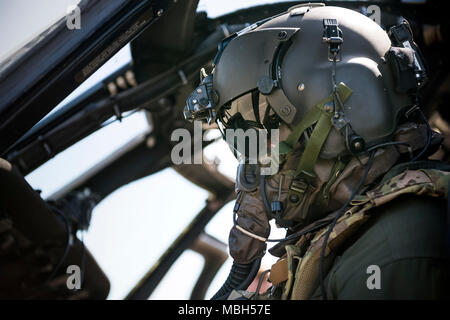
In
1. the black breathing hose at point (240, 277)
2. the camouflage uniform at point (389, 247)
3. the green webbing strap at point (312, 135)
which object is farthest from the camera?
the black breathing hose at point (240, 277)

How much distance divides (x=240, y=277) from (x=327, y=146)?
0.76m

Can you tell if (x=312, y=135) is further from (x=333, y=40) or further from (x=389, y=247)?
(x=389, y=247)

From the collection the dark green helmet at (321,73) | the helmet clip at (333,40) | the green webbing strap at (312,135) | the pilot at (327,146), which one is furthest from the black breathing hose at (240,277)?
the helmet clip at (333,40)

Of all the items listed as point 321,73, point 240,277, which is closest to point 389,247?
point 321,73

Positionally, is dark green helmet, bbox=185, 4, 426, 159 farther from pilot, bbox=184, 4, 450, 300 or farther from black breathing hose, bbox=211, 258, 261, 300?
black breathing hose, bbox=211, 258, 261, 300

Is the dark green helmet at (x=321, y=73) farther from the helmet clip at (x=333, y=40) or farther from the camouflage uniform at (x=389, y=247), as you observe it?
the camouflage uniform at (x=389, y=247)

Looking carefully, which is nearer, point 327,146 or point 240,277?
point 327,146

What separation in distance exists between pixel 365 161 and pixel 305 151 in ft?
0.71

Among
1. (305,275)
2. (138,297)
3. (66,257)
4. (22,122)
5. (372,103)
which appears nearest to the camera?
(305,275)

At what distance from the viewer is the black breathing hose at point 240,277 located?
234 cm

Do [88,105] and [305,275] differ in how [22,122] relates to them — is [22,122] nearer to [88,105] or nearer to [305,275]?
[88,105]

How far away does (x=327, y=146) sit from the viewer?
6.41 ft

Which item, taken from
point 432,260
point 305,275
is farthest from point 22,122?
point 432,260
